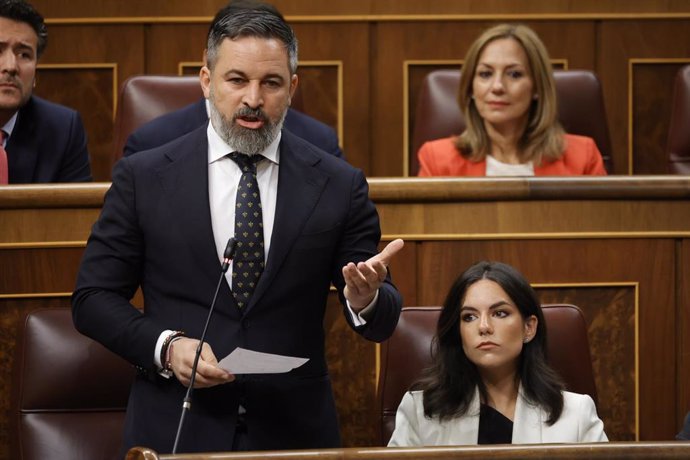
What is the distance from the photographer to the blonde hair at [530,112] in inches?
79.2

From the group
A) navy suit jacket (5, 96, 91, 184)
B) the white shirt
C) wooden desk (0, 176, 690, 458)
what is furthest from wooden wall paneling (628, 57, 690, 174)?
the white shirt

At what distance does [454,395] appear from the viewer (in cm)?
138

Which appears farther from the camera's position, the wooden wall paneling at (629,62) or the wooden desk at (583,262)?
the wooden wall paneling at (629,62)

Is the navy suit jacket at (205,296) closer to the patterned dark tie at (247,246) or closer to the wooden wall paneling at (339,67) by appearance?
the patterned dark tie at (247,246)

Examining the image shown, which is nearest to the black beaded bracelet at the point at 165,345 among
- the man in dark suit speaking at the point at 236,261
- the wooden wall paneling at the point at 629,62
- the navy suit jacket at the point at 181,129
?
the man in dark suit speaking at the point at 236,261

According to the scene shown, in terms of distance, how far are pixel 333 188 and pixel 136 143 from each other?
58 centimetres

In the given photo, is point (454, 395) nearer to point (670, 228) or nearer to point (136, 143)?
point (670, 228)

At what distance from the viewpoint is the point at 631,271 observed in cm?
161

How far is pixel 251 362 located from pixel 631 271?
742mm

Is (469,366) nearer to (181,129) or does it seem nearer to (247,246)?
(247,246)

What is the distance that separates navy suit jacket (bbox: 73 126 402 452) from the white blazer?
0.20m

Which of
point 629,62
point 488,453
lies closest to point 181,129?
point 488,453

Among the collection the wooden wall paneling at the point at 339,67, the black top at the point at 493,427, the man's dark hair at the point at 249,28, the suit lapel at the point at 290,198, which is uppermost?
the wooden wall paneling at the point at 339,67

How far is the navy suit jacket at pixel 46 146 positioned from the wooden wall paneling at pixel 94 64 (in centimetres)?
44
